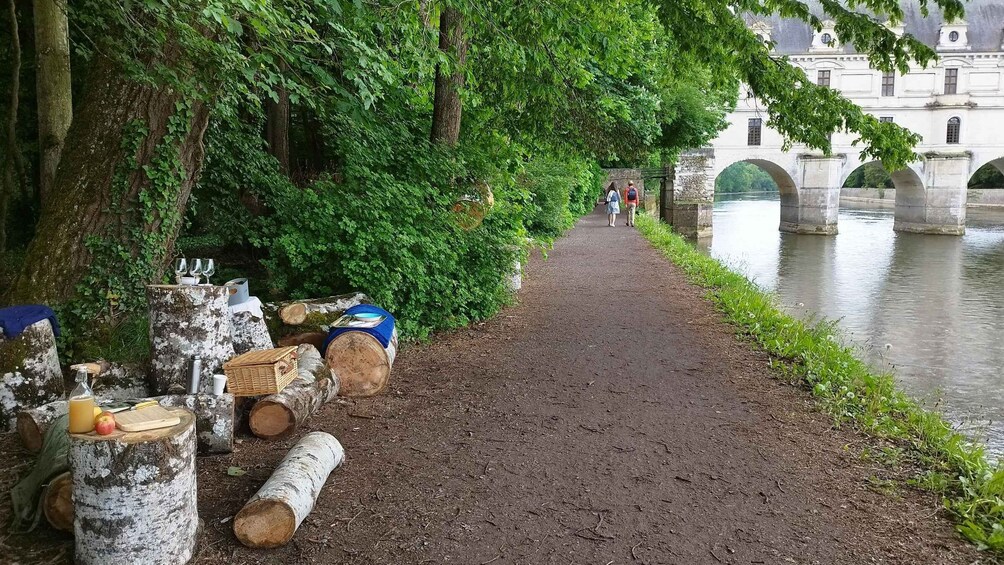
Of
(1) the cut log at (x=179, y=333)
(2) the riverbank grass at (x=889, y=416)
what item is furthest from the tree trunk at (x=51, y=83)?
(2) the riverbank grass at (x=889, y=416)

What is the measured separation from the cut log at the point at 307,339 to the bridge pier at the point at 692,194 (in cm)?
2402

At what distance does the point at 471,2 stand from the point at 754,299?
21.2 feet

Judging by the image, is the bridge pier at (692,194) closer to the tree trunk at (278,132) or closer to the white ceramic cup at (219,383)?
the tree trunk at (278,132)

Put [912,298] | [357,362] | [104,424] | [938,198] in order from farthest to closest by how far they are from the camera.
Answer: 1. [938,198]
2. [912,298]
3. [357,362]
4. [104,424]

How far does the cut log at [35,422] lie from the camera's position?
4.39 m

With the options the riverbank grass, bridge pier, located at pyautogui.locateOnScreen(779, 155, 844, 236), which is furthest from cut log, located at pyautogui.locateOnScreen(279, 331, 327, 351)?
bridge pier, located at pyautogui.locateOnScreen(779, 155, 844, 236)

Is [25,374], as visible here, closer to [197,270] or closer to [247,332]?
[197,270]

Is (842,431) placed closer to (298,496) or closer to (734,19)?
(298,496)

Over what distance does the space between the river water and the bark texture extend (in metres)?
6.24

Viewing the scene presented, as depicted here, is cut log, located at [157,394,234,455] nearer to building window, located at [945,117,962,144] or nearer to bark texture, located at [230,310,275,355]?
bark texture, located at [230,310,275,355]

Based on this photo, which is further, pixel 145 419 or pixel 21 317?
pixel 21 317

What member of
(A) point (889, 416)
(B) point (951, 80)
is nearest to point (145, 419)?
(A) point (889, 416)

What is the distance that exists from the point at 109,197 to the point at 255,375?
209 centimetres

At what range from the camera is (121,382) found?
4.82 metres
